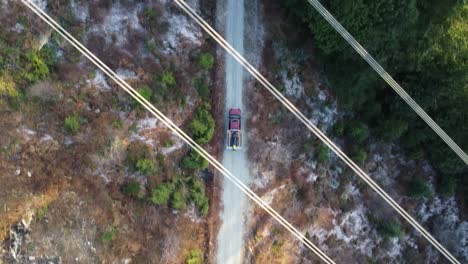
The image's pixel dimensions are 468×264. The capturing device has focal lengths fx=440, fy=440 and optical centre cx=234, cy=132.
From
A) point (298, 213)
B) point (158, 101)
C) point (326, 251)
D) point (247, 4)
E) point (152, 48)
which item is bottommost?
point (326, 251)

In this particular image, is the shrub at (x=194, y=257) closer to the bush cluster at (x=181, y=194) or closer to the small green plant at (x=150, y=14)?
the bush cluster at (x=181, y=194)

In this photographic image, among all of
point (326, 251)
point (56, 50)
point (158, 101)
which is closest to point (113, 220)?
point (158, 101)

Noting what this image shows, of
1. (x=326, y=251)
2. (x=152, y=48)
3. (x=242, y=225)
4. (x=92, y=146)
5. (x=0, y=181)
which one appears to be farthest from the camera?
(x=326, y=251)

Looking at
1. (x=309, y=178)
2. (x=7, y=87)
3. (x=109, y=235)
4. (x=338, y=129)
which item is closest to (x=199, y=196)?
(x=109, y=235)

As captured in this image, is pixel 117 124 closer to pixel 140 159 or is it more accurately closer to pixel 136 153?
pixel 136 153

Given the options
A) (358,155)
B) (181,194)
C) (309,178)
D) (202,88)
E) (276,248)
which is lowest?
(276,248)

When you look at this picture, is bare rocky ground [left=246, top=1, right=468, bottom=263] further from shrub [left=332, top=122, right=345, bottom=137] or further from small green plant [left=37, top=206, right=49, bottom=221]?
small green plant [left=37, top=206, right=49, bottom=221]

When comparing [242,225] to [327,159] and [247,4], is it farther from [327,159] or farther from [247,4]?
[247,4]
